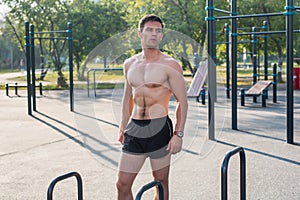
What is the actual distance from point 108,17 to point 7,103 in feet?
41.2

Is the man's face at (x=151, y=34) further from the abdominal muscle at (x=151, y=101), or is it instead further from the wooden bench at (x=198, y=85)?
the wooden bench at (x=198, y=85)

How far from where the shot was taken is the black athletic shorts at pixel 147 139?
13.0 ft

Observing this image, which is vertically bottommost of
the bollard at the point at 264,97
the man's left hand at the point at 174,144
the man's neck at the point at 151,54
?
the bollard at the point at 264,97

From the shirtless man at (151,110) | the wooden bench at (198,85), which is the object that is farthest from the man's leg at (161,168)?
the wooden bench at (198,85)

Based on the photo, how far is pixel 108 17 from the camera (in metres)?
28.4

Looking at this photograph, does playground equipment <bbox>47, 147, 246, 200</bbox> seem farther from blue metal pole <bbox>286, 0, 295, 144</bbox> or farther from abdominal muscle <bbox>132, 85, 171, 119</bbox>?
blue metal pole <bbox>286, 0, 295, 144</bbox>

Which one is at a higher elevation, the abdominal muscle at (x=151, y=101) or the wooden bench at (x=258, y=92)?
the abdominal muscle at (x=151, y=101)

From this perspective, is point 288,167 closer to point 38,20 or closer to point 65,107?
point 65,107

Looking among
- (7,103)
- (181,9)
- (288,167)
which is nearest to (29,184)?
(288,167)

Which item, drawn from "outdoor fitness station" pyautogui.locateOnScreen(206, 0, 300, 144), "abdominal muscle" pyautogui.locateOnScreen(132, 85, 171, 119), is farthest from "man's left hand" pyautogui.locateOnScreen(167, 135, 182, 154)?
"outdoor fitness station" pyautogui.locateOnScreen(206, 0, 300, 144)

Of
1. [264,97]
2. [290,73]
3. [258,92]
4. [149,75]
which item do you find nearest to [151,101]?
[149,75]

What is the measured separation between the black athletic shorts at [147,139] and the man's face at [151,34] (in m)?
0.59

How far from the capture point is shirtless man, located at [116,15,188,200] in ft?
12.9

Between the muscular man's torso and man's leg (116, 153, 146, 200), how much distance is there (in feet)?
1.06
